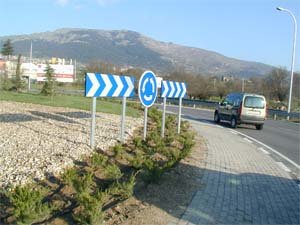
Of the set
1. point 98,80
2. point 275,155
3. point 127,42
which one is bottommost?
point 275,155

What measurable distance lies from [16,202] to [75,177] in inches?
53.9

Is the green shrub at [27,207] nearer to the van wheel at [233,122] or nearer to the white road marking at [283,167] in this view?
the white road marking at [283,167]

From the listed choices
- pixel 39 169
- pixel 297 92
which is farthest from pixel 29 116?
pixel 297 92

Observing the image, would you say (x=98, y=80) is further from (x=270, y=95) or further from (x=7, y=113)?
(x=270, y=95)

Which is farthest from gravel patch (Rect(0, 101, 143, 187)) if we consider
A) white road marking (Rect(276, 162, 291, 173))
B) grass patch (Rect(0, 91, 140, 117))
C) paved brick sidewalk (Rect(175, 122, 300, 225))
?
grass patch (Rect(0, 91, 140, 117))

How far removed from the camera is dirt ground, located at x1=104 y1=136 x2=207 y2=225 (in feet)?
17.0

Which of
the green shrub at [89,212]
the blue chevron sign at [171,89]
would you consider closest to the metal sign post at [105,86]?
the blue chevron sign at [171,89]

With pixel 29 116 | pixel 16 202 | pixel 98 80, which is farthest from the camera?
pixel 29 116

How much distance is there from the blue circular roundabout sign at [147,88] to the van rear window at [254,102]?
12.2 m

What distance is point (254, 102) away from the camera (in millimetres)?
22125

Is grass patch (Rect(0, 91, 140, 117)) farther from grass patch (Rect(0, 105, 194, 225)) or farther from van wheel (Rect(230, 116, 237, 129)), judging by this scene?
grass patch (Rect(0, 105, 194, 225))

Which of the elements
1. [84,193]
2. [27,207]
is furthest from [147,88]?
[27,207]

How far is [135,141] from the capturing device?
9656mm

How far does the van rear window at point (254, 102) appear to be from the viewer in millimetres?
21947
